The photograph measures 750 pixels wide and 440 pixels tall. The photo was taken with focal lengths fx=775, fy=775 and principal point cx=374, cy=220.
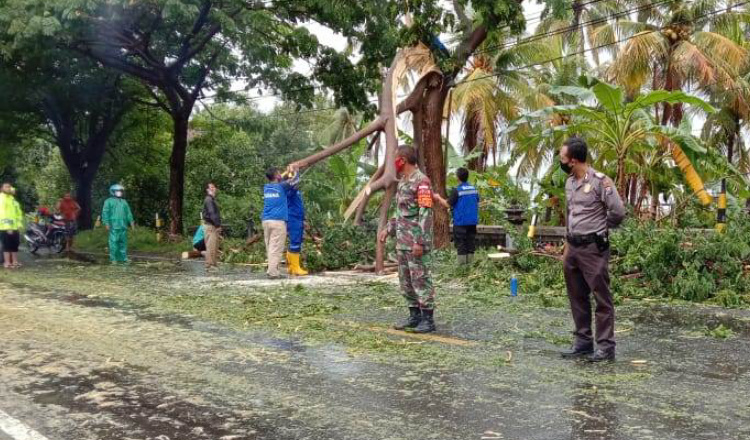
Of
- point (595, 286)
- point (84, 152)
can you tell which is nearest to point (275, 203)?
point (595, 286)

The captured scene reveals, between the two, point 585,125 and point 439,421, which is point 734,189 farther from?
point 439,421

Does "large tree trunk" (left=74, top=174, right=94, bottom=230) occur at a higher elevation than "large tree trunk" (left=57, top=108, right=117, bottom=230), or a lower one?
lower

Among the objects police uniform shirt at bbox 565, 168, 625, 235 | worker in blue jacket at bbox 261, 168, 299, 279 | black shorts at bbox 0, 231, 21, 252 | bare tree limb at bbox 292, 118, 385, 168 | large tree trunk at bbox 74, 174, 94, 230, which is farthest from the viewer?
large tree trunk at bbox 74, 174, 94, 230

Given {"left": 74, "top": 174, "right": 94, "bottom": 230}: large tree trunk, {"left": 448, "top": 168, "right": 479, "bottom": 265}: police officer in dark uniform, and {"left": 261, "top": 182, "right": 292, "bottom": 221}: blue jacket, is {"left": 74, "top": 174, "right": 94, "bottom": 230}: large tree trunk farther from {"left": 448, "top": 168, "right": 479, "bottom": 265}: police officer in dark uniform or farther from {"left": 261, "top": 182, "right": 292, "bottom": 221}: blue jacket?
{"left": 448, "top": 168, "right": 479, "bottom": 265}: police officer in dark uniform

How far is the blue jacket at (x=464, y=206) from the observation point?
14266 millimetres

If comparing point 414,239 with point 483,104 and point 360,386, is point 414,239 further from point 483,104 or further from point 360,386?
point 483,104

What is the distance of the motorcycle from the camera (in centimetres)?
2323

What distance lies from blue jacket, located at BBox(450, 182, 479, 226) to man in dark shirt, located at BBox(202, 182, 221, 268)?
5532mm

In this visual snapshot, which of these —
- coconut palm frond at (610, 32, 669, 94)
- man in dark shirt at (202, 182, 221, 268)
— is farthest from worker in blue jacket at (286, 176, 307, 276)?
coconut palm frond at (610, 32, 669, 94)

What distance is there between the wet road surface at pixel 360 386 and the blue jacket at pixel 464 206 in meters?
5.62

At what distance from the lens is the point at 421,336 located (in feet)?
25.8

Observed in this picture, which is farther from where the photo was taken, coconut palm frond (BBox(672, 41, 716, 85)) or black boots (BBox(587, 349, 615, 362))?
coconut palm frond (BBox(672, 41, 716, 85))

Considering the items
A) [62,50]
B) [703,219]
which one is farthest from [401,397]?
[62,50]

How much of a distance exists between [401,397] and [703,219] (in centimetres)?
1294
